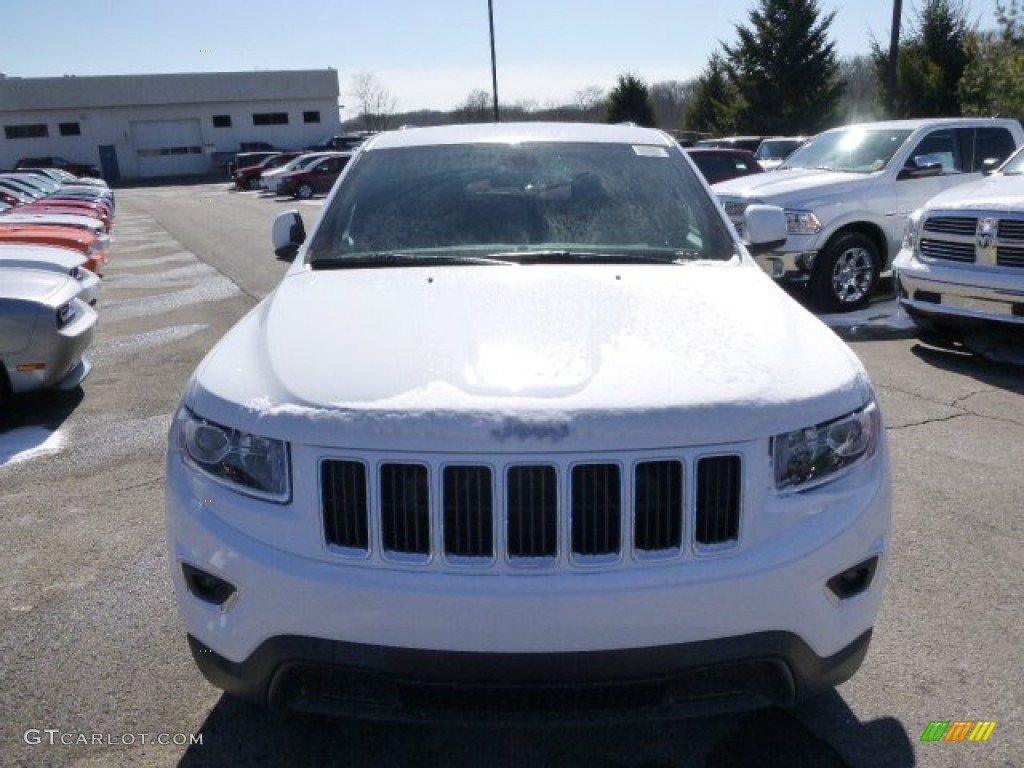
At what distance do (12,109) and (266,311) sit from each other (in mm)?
62168

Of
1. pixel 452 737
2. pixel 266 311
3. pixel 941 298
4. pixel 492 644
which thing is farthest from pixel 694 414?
pixel 941 298

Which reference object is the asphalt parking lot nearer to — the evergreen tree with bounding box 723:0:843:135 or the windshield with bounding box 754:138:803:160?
the windshield with bounding box 754:138:803:160

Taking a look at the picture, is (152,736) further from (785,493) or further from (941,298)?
(941,298)

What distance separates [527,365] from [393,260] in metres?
1.17

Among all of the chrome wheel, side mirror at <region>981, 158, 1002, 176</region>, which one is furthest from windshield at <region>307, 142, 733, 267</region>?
side mirror at <region>981, 158, 1002, 176</region>

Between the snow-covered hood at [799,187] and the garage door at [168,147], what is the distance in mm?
55735

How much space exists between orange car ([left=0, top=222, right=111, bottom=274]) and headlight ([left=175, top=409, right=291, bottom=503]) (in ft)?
23.4

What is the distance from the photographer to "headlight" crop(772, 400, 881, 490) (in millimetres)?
2139

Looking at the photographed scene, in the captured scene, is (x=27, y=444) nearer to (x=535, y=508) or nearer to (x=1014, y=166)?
(x=535, y=508)

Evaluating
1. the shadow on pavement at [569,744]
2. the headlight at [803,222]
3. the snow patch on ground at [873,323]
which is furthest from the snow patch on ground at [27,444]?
the headlight at [803,222]

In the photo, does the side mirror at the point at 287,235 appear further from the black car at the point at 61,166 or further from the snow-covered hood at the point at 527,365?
the black car at the point at 61,166

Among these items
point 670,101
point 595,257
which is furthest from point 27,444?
point 670,101

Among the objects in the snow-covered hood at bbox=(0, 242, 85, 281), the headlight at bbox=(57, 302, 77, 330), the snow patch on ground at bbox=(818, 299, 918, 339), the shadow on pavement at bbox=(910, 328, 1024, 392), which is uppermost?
the snow-covered hood at bbox=(0, 242, 85, 281)

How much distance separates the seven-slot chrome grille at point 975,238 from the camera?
624 centimetres
